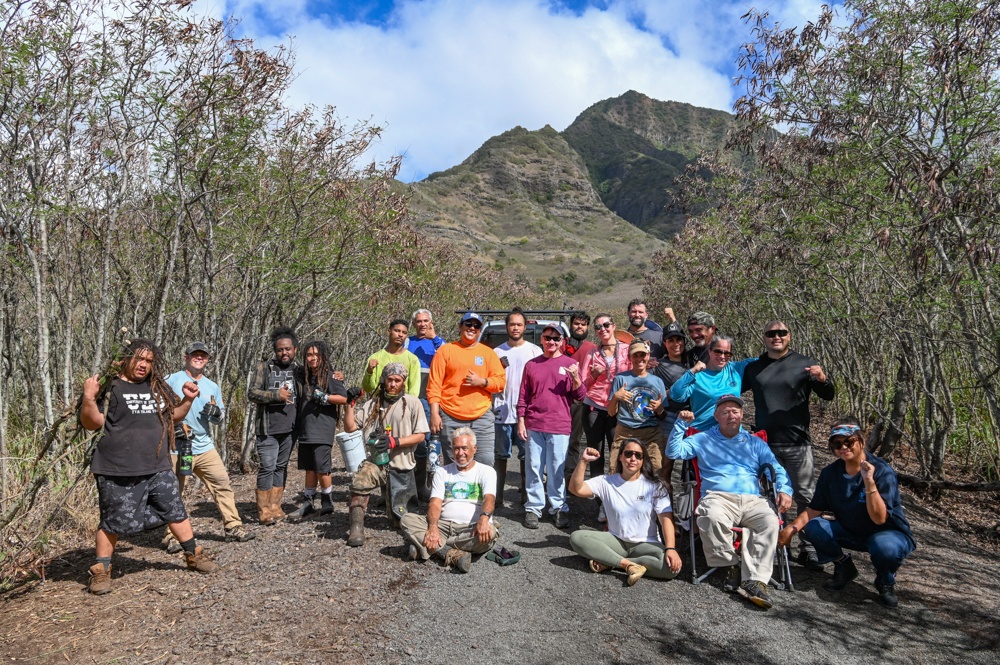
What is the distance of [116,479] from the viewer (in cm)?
434

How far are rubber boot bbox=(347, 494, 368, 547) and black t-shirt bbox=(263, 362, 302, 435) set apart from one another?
3.20ft

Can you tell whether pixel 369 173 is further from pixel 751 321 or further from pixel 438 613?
pixel 751 321

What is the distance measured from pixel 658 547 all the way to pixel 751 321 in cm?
1174

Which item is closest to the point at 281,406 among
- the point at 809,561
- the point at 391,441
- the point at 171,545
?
the point at 391,441

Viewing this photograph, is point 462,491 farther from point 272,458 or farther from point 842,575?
point 842,575

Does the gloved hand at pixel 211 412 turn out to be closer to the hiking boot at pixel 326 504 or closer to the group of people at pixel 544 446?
the group of people at pixel 544 446

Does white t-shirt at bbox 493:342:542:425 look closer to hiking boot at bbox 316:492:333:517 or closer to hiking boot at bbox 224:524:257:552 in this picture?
hiking boot at bbox 316:492:333:517

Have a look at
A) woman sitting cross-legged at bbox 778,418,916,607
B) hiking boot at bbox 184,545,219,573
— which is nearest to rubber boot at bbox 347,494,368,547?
hiking boot at bbox 184,545,219,573

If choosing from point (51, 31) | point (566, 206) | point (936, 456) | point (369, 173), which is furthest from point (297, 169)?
point (566, 206)

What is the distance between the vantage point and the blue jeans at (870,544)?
174 inches

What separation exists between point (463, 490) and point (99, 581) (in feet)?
8.41

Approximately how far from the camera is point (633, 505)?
494 cm

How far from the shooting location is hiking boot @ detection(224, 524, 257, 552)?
534 cm

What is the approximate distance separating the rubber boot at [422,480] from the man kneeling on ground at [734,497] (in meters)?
2.39
